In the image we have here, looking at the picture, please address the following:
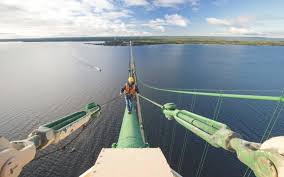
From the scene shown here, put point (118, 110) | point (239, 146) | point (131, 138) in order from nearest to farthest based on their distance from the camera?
point (239, 146), point (131, 138), point (118, 110)

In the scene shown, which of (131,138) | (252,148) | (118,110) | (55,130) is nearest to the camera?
(252,148)

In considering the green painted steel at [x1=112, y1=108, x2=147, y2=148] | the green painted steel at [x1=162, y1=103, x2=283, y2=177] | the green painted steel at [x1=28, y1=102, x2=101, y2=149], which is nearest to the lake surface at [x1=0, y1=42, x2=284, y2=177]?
the green painted steel at [x1=162, y1=103, x2=283, y2=177]

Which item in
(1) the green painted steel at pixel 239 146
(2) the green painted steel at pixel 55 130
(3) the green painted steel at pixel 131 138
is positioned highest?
(1) the green painted steel at pixel 239 146

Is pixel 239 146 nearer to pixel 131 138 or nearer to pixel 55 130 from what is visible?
pixel 55 130

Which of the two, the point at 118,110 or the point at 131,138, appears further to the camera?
the point at 118,110

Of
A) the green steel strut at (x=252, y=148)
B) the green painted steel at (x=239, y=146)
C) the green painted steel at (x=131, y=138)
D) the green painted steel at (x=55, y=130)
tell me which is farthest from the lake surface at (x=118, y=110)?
the green painted steel at (x=55, y=130)

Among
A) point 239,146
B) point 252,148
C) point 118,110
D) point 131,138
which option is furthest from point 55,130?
point 118,110

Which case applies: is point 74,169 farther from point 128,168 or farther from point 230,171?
point 128,168

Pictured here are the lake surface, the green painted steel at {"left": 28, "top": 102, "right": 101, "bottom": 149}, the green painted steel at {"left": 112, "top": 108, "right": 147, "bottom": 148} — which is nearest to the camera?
the green painted steel at {"left": 28, "top": 102, "right": 101, "bottom": 149}

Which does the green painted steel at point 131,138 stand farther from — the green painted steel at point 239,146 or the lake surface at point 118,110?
the lake surface at point 118,110

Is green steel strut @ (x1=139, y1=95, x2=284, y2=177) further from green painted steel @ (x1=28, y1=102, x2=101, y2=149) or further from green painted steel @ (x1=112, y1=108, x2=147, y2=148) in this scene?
green painted steel @ (x1=112, y1=108, x2=147, y2=148)
